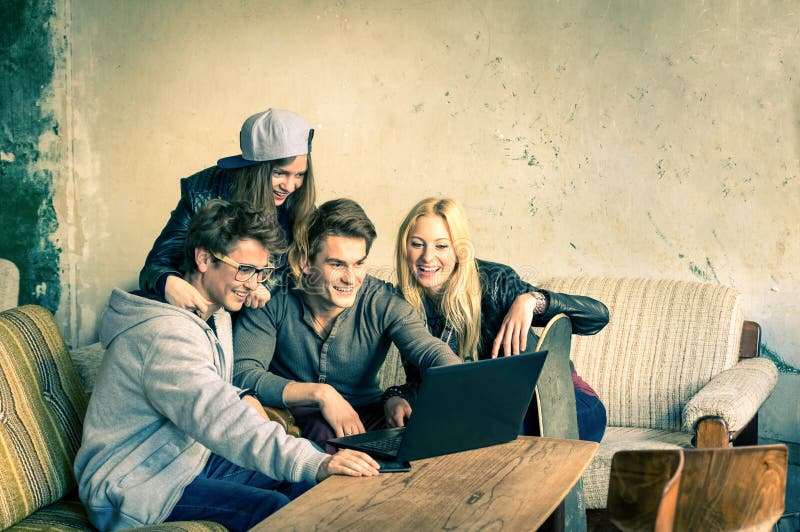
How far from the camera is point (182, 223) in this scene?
9.55ft

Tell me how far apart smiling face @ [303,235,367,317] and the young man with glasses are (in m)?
0.38

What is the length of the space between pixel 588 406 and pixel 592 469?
215mm

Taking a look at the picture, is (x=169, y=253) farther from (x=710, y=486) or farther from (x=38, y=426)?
(x=710, y=486)

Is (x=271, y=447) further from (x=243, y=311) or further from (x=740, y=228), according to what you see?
(x=740, y=228)

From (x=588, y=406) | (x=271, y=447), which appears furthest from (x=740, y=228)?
(x=271, y=447)

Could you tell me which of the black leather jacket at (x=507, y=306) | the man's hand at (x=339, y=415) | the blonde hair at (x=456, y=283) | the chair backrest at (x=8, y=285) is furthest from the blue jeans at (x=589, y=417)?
the chair backrest at (x=8, y=285)

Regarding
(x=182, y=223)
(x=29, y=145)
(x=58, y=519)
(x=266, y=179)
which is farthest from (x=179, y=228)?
(x=29, y=145)

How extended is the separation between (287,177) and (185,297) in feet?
2.47

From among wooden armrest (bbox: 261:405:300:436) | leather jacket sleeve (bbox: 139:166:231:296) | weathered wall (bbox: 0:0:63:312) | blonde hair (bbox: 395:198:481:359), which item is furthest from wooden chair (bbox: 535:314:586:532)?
weathered wall (bbox: 0:0:63:312)

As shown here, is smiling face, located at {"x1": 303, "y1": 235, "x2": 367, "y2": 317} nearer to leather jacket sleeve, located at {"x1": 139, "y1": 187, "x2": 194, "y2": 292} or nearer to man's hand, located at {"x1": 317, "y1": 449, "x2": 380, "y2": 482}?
leather jacket sleeve, located at {"x1": 139, "y1": 187, "x2": 194, "y2": 292}

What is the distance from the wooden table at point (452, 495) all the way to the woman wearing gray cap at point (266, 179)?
3.38 ft

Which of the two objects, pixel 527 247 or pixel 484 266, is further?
pixel 527 247

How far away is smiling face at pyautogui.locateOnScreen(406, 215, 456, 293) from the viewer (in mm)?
2908

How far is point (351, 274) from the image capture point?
2.72 m
